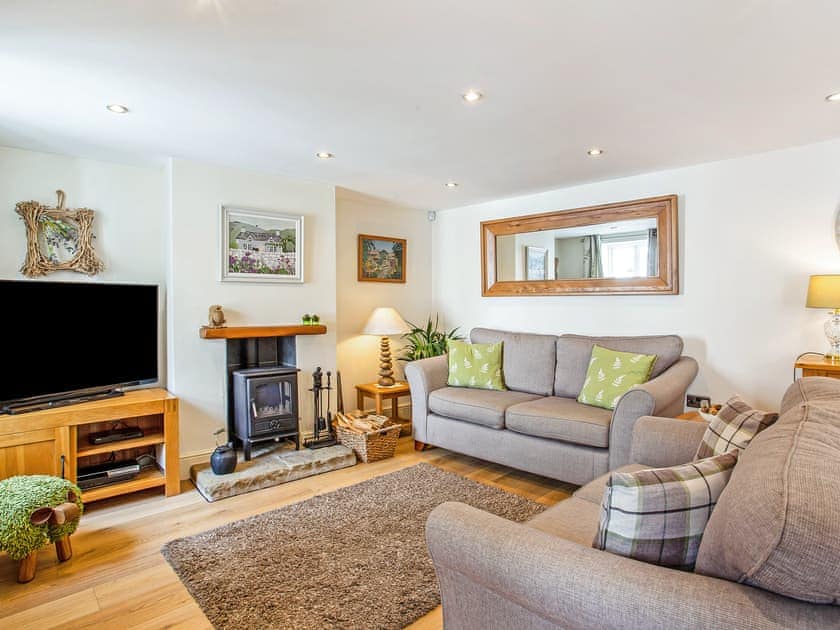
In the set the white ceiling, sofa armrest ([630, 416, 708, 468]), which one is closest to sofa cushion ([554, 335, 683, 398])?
sofa armrest ([630, 416, 708, 468])

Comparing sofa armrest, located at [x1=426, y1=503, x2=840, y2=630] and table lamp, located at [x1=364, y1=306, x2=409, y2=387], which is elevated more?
table lamp, located at [x1=364, y1=306, x2=409, y2=387]

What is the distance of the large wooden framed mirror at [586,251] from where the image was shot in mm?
3701

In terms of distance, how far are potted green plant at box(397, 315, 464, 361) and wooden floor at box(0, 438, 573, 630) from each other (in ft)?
4.57

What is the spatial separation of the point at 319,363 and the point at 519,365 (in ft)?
5.63

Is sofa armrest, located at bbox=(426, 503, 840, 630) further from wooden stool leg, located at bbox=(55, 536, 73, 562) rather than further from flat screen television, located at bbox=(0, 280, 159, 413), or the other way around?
flat screen television, located at bbox=(0, 280, 159, 413)

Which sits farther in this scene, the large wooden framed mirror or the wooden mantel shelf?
the large wooden framed mirror

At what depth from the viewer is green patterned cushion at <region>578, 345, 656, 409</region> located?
324 centimetres

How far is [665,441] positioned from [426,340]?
300 centimetres

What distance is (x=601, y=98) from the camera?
7.84ft

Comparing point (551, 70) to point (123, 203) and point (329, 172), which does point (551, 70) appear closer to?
point (329, 172)

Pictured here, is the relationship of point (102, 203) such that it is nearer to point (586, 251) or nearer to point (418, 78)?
point (418, 78)

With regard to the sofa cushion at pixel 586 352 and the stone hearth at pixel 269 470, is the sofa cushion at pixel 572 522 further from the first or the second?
the stone hearth at pixel 269 470

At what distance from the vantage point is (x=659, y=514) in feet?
3.61

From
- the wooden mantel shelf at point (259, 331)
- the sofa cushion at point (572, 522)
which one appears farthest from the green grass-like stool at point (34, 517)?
the sofa cushion at point (572, 522)
